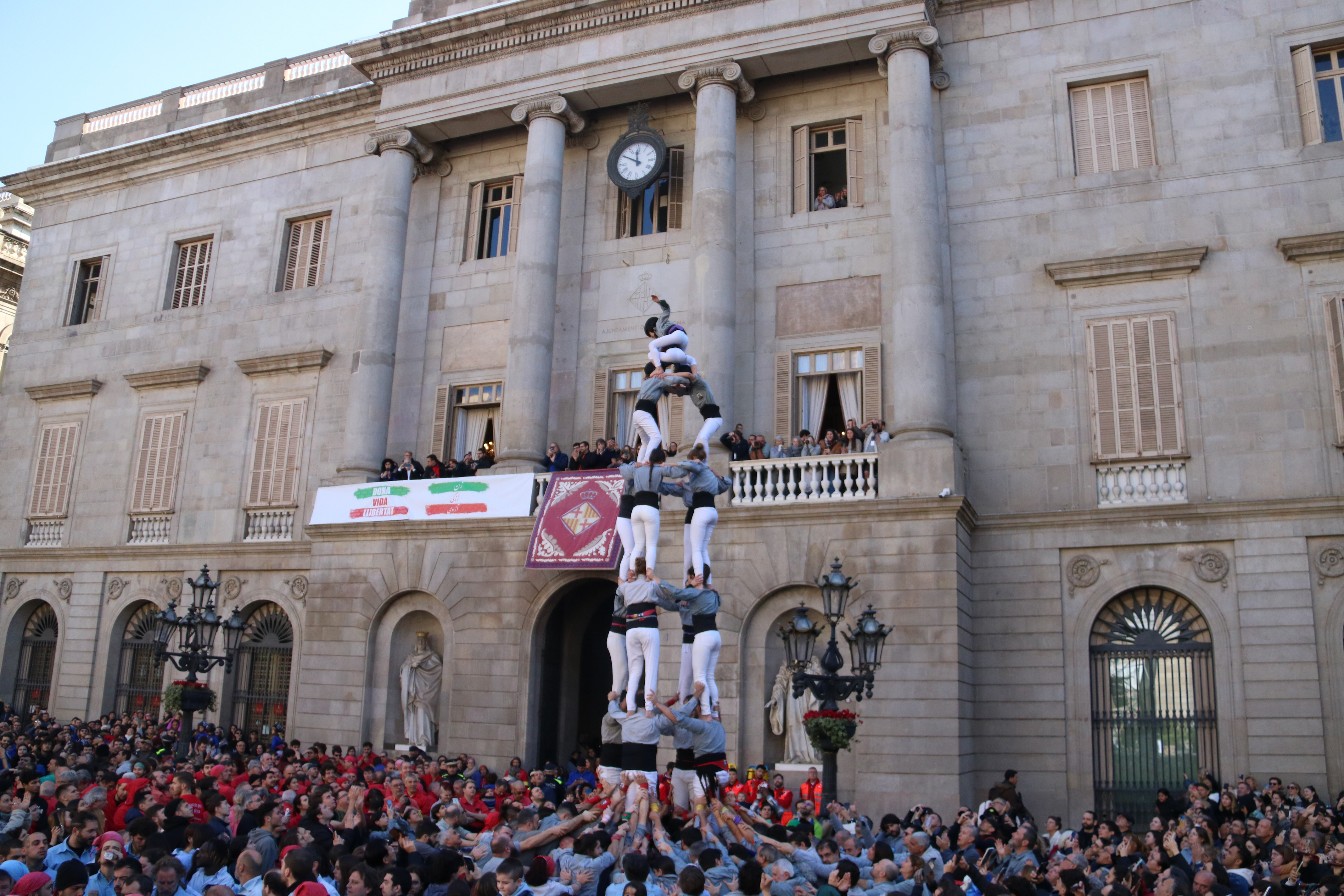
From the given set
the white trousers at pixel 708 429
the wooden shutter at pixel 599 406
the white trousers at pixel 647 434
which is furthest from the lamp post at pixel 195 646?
the white trousers at pixel 708 429

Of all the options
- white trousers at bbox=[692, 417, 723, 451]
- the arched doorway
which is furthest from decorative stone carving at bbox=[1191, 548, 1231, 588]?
the arched doorway

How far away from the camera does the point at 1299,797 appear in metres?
17.5

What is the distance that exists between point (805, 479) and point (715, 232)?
230 inches

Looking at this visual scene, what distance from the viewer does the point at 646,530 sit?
542 inches

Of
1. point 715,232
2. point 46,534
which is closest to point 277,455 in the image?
point 46,534

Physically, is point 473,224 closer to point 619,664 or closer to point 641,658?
point 619,664

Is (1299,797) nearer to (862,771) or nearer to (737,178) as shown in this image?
(862,771)

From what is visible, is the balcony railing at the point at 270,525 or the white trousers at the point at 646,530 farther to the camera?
the balcony railing at the point at 270,525

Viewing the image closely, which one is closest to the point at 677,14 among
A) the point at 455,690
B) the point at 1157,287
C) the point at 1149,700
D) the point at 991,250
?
the point at 991,250

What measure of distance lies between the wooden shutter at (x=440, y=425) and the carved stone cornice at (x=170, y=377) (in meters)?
7.55

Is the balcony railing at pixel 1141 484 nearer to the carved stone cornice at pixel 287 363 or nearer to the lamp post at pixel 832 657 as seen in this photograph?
the lamp post at pixel 832 657

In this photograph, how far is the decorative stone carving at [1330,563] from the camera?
63.5ft

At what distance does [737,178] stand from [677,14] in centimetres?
385

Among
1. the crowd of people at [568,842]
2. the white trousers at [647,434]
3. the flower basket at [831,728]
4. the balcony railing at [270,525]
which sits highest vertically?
the balcony railing at [270,525]
